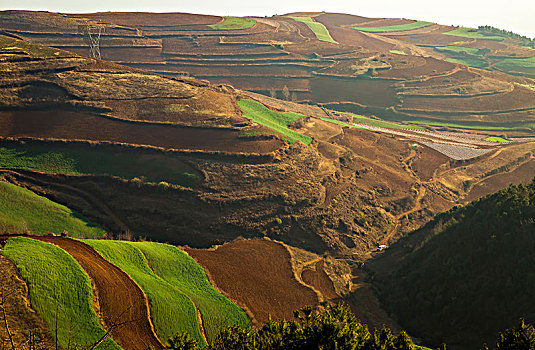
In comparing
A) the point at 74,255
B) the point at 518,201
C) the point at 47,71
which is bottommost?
the point at 74,255

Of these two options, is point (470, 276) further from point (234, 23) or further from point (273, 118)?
point (234, 23)

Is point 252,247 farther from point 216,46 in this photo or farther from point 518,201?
point 216,46

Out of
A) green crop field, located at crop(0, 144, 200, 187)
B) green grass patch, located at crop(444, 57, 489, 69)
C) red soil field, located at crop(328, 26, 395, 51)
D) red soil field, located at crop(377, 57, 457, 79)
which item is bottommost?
green crop field, located at crop(0, 144, 200, 187)

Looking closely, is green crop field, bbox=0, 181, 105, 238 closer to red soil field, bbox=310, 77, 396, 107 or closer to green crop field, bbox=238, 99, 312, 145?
green crop field, bbox=238, 99, 312, 145

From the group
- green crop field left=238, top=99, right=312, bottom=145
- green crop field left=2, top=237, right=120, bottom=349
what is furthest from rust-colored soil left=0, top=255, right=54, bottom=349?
green crop field left=238, top=99, right=312, bottom=145

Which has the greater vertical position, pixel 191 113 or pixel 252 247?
pixel 191 113

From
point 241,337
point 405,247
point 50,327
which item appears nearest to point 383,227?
point 405,247

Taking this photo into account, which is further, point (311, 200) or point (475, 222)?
point (311, 200)
